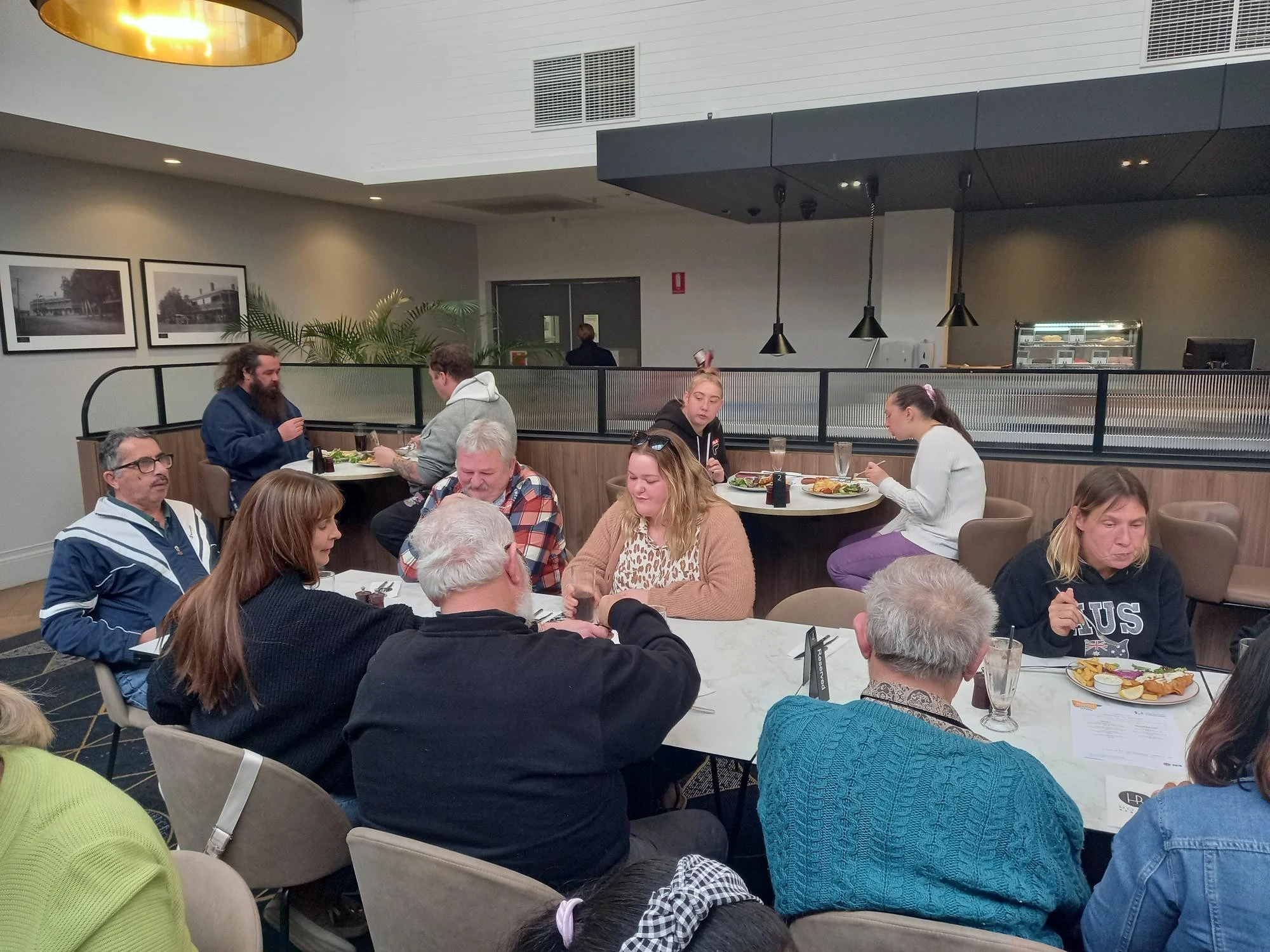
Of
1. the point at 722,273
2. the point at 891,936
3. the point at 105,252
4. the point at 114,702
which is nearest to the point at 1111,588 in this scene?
the point at 891,936

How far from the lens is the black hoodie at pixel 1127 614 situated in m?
2.42

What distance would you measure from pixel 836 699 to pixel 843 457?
2552 millimetres

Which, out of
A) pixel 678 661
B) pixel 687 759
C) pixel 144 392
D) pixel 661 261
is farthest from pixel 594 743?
pixel 661 261

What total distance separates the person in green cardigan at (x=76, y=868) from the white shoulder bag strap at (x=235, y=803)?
0.51 meters

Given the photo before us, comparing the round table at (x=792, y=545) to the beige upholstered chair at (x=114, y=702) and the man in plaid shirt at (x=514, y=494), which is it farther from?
the beige upholstered chair at (x=114, y=702)

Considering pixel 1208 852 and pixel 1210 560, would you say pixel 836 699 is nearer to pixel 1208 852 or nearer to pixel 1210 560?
pixel 1208 852

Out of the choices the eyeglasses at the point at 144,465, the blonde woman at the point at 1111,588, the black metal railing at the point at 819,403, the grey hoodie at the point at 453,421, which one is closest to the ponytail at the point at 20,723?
A: the eyeglasses at the point at 144,465

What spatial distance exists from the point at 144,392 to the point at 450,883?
5.78m

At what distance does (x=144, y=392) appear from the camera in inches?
236

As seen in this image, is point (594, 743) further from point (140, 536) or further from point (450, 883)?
point (140, 536)

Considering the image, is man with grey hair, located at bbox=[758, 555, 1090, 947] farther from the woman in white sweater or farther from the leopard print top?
the woman in white sweater

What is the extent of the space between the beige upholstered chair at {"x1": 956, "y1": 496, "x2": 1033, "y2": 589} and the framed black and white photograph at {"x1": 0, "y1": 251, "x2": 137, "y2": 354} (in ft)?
20.9

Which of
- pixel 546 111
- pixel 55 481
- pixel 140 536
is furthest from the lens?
pixel 546 111

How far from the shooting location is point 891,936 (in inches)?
44.3
